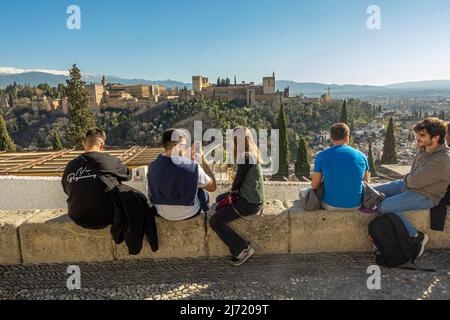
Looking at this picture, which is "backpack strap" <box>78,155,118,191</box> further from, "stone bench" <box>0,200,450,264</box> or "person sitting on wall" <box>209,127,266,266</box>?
"person sitting on wall" <box>209,127,266,266</box>

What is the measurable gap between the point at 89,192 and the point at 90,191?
0.01 m

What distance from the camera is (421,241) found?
271 cm

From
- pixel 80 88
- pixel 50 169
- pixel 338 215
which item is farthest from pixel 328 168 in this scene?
→ pixel 80 88

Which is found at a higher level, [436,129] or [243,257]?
[436,129]

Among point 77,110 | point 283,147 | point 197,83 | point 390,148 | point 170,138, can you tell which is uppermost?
point 197,83

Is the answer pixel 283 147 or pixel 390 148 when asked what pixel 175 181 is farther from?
pixel 390 148

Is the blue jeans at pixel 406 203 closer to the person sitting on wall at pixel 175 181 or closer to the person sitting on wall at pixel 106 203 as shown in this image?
the person sitting on wall at pixel 175 181

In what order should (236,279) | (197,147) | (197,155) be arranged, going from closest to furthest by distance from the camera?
(236,279)
(197,155)
(197,147)

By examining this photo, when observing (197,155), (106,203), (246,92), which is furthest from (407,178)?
(246,92)

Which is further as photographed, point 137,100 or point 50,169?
point 137,100

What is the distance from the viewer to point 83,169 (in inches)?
104

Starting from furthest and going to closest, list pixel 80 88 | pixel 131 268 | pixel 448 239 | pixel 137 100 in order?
pixel 137 100 < pixel 80 88 < pixel 448 239 < pixel 131 268

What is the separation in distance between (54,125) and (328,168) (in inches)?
2949

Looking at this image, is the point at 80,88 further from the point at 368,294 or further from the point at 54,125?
the point at 54,125
